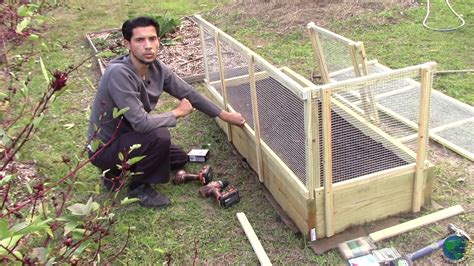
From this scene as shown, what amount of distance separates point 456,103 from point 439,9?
338 cm

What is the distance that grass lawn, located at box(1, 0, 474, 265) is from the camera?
284 cm

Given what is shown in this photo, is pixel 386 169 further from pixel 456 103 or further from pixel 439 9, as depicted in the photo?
Result: pixel 439 9

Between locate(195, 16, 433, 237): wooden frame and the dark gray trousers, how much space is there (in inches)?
26.9

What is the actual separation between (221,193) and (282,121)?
782mm

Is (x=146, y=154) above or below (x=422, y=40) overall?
above

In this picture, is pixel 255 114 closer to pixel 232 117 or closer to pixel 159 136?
pixel 232 117

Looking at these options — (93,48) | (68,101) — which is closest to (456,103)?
(68,101)

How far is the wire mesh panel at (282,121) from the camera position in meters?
2.65

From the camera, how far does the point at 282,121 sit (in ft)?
9.41

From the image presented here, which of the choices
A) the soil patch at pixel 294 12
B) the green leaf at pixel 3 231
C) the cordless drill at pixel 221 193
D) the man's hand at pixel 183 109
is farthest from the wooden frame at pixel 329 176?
the soil patch at pixel 294 12

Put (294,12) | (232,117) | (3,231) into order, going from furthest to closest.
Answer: (294,12), (232,117), (3,231)

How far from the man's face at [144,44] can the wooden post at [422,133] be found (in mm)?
1700

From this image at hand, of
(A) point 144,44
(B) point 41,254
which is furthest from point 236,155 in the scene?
(B) point 41,254

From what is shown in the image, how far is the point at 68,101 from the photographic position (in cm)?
527
